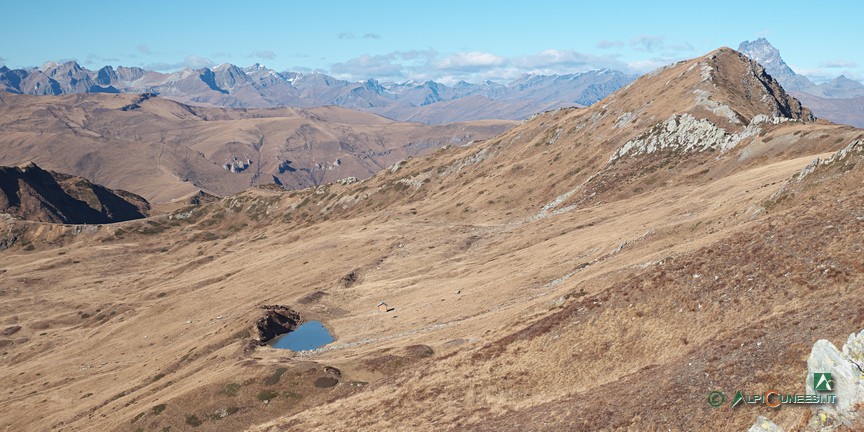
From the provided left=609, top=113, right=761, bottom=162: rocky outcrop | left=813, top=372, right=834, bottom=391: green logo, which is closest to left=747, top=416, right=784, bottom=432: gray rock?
left=813, top=372, right=834, bottom=391: green logo

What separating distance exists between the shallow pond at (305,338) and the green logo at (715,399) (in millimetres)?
60094

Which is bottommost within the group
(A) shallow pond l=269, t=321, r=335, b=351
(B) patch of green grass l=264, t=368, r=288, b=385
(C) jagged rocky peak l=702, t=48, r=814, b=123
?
(A) shallow pond l=269, t=321, r=335, b=351

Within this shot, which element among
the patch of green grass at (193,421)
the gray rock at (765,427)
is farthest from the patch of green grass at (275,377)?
the gray rock at (765,427)

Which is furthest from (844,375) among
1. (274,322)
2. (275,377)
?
(274,322)

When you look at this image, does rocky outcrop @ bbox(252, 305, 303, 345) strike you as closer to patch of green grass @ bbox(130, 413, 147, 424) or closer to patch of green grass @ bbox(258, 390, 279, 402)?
patch of green grass @ bbox(130, 413, 147, 424)

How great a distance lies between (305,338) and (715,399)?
216 feet

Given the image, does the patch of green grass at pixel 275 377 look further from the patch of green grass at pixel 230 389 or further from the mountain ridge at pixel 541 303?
the patch of green grass at pixel 230 389

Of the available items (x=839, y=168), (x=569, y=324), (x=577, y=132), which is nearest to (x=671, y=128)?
(x=577, y=132)

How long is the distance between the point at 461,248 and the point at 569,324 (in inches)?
2846

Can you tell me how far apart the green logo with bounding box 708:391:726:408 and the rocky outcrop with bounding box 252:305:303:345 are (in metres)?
64.8

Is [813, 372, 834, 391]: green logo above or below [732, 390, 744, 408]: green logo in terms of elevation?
above

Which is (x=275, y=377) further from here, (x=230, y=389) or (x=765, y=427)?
(x=765, y=427)

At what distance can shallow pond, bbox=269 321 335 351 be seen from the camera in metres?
81.4

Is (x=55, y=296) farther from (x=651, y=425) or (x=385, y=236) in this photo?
(x=651, y=425)
